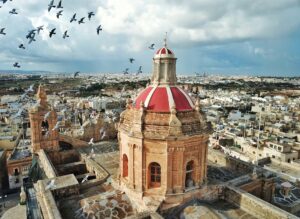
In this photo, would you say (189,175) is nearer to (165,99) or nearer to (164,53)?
(165,99)

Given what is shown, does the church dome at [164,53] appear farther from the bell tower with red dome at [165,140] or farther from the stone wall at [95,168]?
the stone wall at [95,168]

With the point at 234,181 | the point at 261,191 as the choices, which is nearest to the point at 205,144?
the point at 234,181

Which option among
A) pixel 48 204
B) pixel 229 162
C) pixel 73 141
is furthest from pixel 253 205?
pixel 73 141

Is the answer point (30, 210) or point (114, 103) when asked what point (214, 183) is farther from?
point (114, 103)

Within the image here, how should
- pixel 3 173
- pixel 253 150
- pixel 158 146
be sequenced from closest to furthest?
pixel 158 146 → pixel 3 173 → pixel 253 150

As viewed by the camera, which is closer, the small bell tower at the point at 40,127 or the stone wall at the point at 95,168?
the stone wall at the point at 95,168

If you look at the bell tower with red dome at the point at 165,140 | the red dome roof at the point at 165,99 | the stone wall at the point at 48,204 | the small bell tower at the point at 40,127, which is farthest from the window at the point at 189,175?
the small bell tower at the point at 40,127

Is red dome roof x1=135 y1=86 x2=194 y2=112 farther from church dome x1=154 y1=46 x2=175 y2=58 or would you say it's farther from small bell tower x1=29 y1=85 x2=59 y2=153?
small bell tower x1=29 y1=85 x2=59 y2=153
